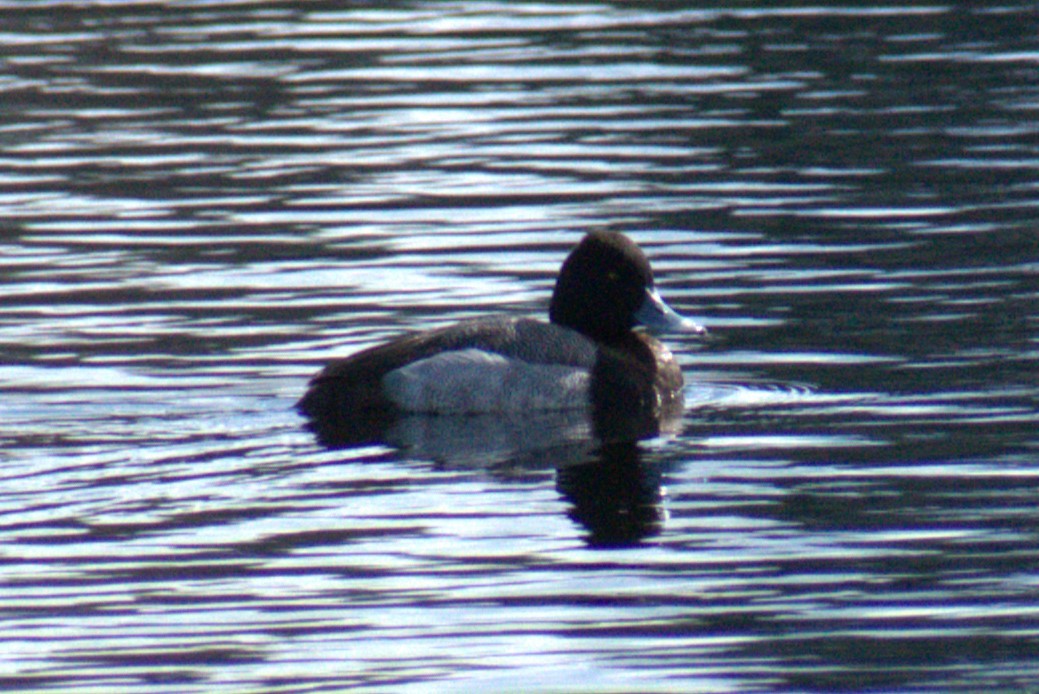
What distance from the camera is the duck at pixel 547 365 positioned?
11.0 meters

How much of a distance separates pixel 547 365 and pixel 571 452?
3.64ft

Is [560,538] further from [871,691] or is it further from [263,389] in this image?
[263,389]

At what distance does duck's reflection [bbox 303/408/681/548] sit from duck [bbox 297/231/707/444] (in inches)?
2.0

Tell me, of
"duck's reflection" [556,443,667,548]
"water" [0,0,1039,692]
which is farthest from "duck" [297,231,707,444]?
"duck's reflection" [556,443,667,548]

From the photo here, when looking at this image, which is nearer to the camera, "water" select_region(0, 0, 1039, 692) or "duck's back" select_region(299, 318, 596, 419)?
"water" select_region(0, 0, 1039, 692)

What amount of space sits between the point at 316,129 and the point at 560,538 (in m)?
11.5

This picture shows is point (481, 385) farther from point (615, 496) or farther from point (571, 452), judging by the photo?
point (615, 496)

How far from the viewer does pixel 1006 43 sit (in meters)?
23.1

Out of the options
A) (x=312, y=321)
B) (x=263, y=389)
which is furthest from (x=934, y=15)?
(x=263, y=389)

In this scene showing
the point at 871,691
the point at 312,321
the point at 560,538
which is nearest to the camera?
the point at 871,691

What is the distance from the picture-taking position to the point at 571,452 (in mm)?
10422

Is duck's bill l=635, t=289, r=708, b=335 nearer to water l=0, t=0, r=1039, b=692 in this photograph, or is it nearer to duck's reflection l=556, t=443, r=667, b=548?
water l=0, t=0, r=1039, b=692

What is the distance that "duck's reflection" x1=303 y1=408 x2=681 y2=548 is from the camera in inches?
360

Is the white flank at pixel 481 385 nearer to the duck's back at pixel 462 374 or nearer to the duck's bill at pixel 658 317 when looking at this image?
the duck's back at pixel 462 374
